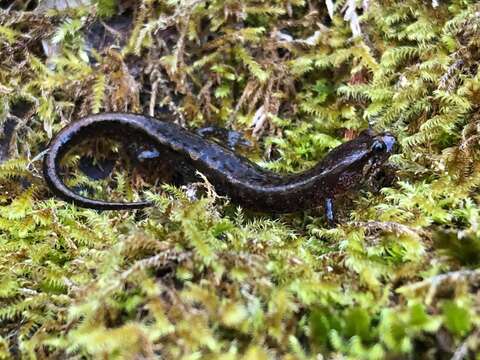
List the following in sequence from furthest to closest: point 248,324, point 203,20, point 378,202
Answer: point 203,20
point 378,202
point 248,324

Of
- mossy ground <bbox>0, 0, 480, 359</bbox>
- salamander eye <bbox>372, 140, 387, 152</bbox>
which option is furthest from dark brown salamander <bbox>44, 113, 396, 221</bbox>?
mossy ground <bbox>0, 0, 480, 359</bbox>

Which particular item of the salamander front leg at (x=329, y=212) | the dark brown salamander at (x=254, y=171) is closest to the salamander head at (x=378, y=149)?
the dark brown salamander at (x=254, y=171)

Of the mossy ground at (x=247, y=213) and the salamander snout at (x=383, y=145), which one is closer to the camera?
the mossy ground at (x=247, y=213)

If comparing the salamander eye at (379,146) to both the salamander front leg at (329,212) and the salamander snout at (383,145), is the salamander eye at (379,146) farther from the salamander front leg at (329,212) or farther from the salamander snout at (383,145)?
the salamander front leg at (329,212)

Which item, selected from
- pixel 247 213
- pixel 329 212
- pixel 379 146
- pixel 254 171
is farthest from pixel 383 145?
pixel 247 213

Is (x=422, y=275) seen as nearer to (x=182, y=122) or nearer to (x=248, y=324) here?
(x=248, y=324)

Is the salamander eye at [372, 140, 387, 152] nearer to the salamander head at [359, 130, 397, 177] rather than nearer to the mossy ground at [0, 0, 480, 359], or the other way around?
the salamander head at [359, 130, 397, 177]

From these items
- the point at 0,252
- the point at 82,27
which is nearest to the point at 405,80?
the point at 82,27
